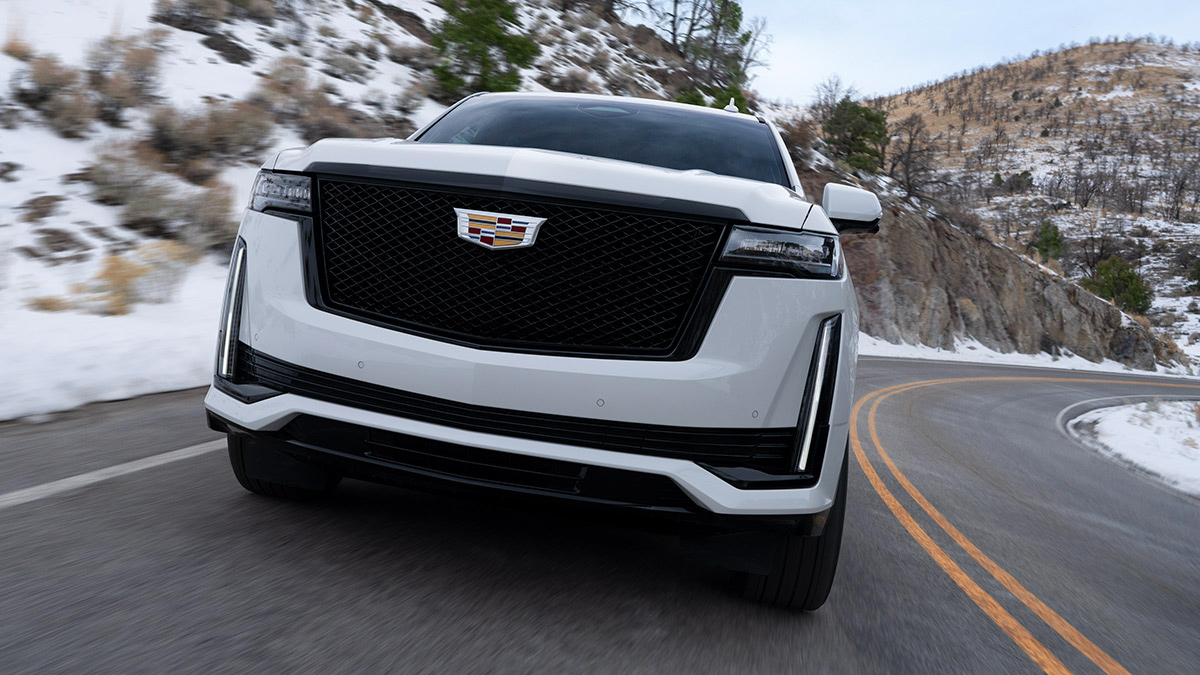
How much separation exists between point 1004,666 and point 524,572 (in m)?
1.55

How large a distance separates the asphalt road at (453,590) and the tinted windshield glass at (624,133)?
5.24 feet

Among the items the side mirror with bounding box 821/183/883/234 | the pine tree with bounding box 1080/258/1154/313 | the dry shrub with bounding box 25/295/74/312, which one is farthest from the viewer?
the pine tree with bounding box 1080/258/1154/313

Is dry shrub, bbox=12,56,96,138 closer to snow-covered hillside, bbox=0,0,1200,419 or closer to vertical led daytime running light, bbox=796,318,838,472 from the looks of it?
snow-covered hillside, bbox=0,0,1200,419

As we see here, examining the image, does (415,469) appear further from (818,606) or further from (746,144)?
(746,144)

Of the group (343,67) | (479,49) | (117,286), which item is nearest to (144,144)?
(117,286)

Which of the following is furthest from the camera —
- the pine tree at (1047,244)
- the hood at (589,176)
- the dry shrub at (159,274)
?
the pine tree at (1047,244)

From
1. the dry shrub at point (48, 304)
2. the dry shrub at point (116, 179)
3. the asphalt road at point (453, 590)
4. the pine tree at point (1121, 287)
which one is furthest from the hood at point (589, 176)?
the pine tree at point (1121, 287)

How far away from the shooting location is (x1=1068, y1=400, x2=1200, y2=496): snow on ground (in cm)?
946

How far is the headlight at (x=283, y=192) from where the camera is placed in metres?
2.64

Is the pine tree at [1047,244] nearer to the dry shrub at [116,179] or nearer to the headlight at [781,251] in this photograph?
the dry shrub at [116,179]

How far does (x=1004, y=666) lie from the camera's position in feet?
8.80

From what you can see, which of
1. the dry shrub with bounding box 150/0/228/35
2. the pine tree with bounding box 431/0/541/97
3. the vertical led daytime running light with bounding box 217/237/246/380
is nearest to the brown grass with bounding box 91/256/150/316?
the vertical led daytime running light with bounding box 217/237/246/380

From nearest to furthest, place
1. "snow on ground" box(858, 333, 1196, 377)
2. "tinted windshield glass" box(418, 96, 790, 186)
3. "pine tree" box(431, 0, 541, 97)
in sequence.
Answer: "tinted windshield glass" box(418, 96, 790, 186) < "pine tree" box(431, 0, 541, 97) < "snow on ground" box(858, 333, 1196, 377)

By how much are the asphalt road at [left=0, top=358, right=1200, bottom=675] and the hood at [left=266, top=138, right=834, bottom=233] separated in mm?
968
